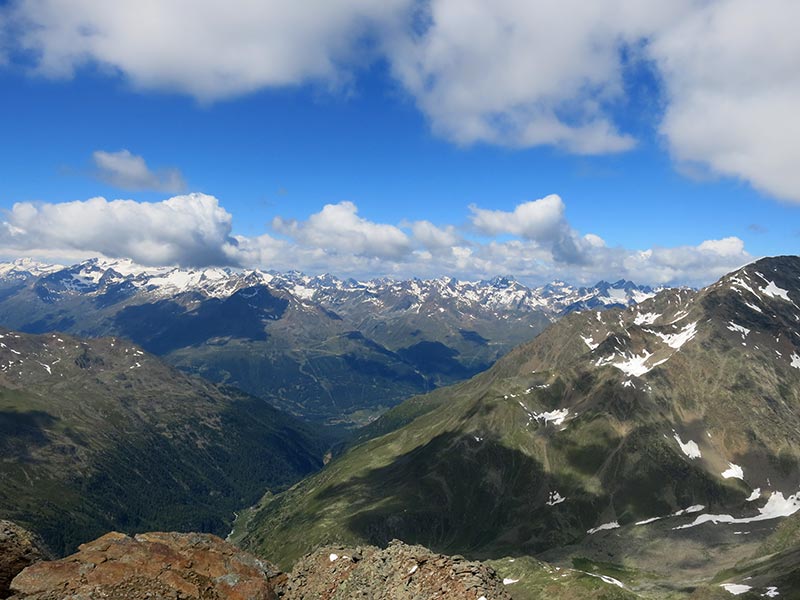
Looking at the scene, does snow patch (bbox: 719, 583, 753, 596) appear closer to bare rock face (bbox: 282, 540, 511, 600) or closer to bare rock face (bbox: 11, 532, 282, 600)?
bare rock face (bbox: 282, 540, 511, 600)

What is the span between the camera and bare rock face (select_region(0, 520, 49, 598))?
144 ft

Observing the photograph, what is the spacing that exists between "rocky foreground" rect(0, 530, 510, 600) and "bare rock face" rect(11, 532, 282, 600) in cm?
8

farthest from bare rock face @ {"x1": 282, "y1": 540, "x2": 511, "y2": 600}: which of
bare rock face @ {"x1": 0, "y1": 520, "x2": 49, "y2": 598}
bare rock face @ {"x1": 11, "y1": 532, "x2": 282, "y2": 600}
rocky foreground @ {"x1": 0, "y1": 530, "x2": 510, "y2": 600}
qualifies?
bare rock face @ {"x1": 0, "y1": 520, "x2": 49, "y2": 598}

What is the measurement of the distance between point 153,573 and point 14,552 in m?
12.1

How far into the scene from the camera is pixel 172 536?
56750mm

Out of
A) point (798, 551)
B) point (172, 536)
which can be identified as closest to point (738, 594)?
point (798, 551)

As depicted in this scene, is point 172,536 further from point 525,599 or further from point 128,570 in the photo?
point 525,599

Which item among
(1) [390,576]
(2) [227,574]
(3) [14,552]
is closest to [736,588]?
(1) [390,576]

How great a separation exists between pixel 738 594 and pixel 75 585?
19156 cm

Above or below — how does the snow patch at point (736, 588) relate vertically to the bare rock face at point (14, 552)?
below

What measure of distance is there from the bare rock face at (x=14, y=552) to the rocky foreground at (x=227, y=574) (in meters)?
0.14

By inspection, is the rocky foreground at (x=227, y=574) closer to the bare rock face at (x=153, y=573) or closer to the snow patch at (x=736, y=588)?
the bare rock face at (x=153, y=573)

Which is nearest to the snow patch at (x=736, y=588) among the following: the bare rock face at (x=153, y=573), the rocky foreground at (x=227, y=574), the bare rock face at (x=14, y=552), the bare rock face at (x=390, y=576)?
the bare rock face at (x=390, y=576)

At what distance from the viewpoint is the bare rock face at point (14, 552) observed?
44.0 metres
